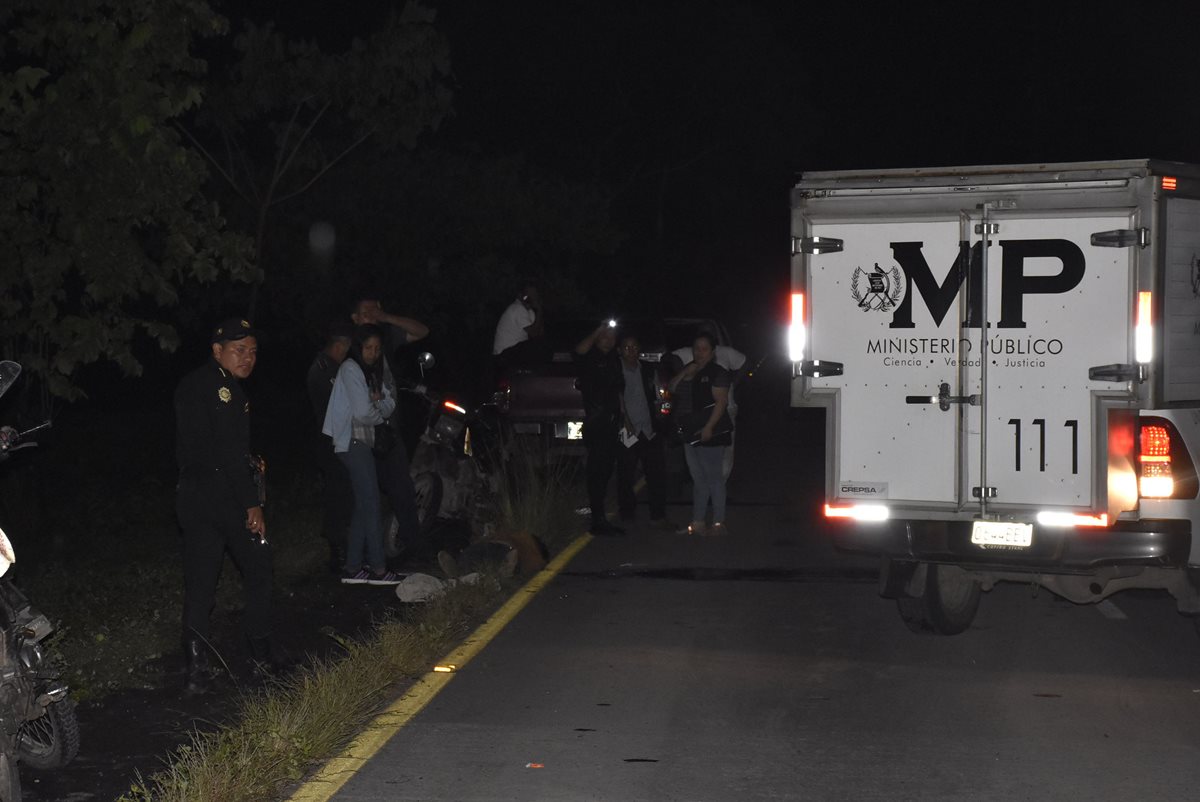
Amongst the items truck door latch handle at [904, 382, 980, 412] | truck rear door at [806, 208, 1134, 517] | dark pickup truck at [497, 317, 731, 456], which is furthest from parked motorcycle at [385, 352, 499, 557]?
truck door latch handle at [904, 382, 980, 412]

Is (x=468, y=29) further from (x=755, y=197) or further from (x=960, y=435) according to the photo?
(x=960, y=435)

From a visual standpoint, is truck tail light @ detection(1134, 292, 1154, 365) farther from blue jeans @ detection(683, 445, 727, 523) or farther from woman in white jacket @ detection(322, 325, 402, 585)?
blue jeans @ detection(683, 445, 727, 523)

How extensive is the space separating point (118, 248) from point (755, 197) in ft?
124

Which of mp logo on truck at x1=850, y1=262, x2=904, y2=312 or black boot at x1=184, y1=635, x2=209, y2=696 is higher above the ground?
mp logo on truck at x1=850, y1=262, x2=904, y2=312

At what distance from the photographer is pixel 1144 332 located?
8352mm

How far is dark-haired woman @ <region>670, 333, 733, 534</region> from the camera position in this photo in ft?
44.0

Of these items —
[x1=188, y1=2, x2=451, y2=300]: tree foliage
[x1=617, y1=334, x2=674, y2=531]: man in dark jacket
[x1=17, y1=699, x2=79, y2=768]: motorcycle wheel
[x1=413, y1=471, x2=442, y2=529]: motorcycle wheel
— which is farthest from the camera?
[x1=188, y1=2, x2=451, y2=300]: tree foliage

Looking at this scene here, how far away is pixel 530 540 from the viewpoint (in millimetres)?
11992

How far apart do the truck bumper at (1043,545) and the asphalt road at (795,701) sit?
0.58 metres

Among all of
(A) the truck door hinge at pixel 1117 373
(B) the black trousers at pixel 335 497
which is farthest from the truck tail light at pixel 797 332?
(B) the black trousers at pixel 335 497

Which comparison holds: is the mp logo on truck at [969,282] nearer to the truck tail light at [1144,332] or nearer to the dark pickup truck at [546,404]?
the truck tail light at [1144,332]

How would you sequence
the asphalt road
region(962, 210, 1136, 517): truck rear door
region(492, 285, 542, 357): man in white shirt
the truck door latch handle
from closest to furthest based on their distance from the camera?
the asphalt road → region(962, 210, 1136, 517): truck rear door → the truck door latch handle → region(492, 285, 542, 357): man in white shirt

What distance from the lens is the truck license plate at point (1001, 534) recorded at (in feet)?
27.9

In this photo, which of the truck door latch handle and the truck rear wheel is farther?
the truck rear wheel
